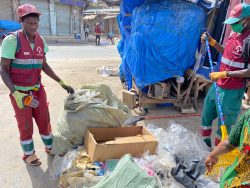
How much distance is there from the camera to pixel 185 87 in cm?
553

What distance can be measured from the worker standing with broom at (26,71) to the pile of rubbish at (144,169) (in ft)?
1.65

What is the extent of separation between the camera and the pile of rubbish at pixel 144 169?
2.17 m

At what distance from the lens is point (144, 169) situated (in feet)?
8.86

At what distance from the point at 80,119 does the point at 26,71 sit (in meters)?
0.82

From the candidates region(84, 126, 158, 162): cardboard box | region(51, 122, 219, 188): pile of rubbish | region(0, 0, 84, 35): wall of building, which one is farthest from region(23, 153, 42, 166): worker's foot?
region(0, 0, 84, 35): wall of building

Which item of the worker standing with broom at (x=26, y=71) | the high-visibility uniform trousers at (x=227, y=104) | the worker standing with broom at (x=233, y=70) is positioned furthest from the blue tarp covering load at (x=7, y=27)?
the worker standing with broom at (x=233, y=70)

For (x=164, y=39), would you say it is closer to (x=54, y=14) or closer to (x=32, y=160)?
(x=32, y=160)

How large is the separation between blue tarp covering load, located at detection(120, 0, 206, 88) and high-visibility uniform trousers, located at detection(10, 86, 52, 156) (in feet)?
7.17

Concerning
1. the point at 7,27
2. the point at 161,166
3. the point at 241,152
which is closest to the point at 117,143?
the point at 161,166

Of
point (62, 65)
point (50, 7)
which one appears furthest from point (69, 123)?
point (50, 7)

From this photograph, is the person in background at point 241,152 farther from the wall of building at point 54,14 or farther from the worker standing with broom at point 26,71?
the wall of building at point 54,14

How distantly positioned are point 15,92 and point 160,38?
299 centimetres

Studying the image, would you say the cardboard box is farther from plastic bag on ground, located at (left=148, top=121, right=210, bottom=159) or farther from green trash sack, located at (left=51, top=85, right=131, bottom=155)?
plastic bag on ground, located at (left=148, top=121, right=210, bottom=159)

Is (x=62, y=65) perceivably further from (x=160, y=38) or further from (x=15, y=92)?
(x=15, y=92)
